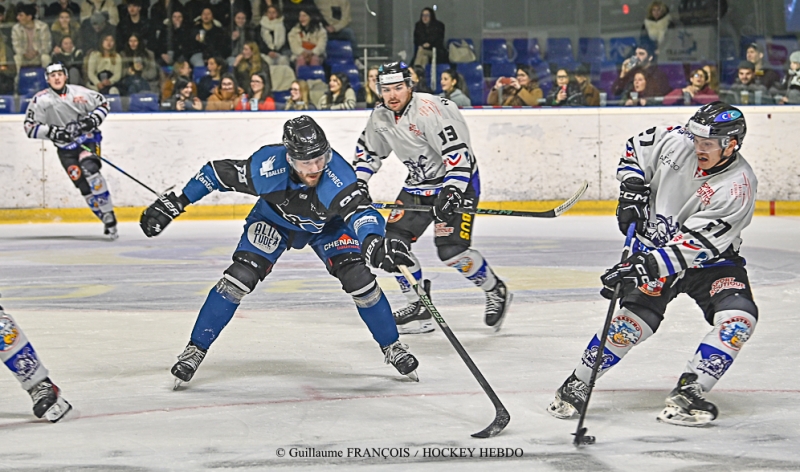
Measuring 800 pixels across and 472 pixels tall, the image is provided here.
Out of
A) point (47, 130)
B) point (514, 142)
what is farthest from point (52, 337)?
point (514, 142)

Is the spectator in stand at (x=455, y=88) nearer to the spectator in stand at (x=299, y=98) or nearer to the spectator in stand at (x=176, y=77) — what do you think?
the spectator in stand at (x=299, y=98)

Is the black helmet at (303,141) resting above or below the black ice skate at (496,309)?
above

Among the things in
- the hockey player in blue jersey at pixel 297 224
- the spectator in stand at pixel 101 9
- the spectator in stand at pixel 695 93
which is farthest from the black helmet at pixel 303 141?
the spectator in stand at pixel 101 9

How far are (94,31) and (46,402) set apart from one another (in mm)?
7115

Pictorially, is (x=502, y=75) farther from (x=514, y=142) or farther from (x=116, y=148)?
(x=116, y=148)

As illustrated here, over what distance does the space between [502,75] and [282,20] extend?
6.76 feet

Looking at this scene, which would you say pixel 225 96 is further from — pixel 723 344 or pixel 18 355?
pixel 723 344

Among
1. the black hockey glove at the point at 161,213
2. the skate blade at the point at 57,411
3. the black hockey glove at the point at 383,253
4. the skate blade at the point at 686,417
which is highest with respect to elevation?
the black hockey glove at the point at 161,213

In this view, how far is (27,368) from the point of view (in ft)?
10.4

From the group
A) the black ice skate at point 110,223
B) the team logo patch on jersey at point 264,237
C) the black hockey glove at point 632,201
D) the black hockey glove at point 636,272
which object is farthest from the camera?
the black ice skate at point 110,223

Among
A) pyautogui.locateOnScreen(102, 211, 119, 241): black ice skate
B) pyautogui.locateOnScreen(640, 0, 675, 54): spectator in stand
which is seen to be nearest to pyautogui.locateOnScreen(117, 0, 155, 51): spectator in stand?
pyautogui.locateOnScreen(102, 211, 119, 241): black ice skate

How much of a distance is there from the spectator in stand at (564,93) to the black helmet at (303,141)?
21.0 ft

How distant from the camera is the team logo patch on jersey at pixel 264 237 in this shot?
3.70 metres

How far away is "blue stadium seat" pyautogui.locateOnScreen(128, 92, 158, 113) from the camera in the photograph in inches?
370
